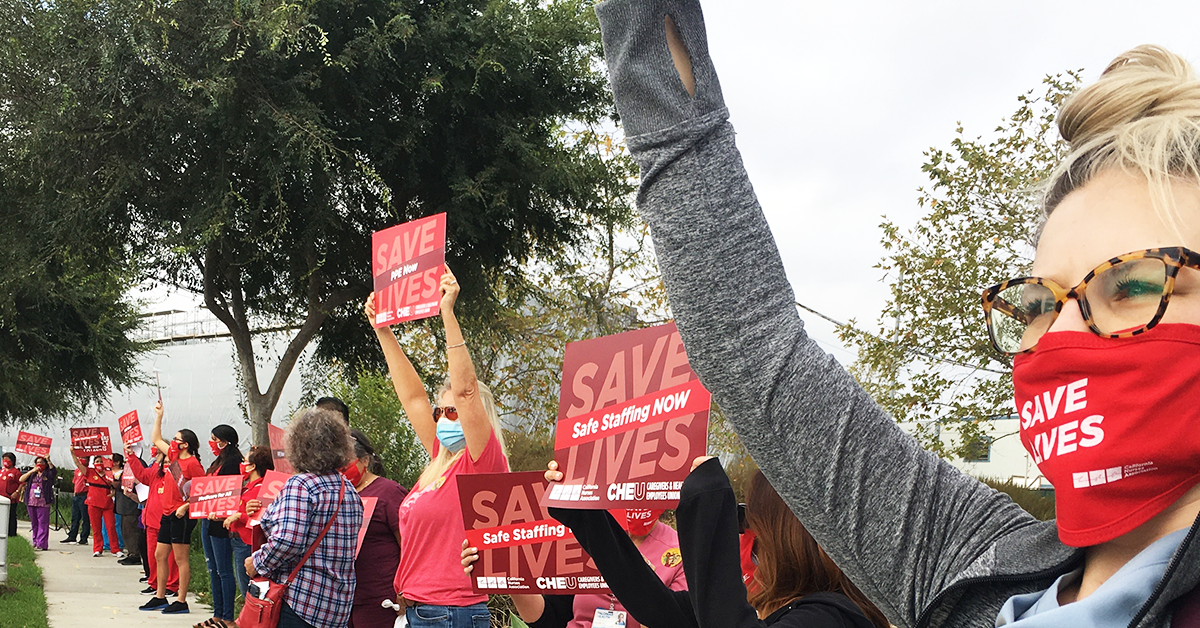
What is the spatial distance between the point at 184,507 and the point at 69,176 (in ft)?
12.5

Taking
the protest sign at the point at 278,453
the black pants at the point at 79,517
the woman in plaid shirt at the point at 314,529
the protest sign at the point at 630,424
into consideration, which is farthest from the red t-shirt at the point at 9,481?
the protest sign at the point at 630,424

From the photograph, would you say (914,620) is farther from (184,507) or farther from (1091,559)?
(184,507)

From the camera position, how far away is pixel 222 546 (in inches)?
404

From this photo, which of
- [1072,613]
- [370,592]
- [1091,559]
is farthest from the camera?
[370,592]

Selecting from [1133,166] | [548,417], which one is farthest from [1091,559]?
[548,417]

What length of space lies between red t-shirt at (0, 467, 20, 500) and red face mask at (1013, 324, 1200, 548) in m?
25.4

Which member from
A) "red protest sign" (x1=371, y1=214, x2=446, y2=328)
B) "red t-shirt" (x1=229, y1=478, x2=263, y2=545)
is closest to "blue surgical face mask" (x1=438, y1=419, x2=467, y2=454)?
"red protest sign" (x1=371, y1=214, x2=446, y2=328)

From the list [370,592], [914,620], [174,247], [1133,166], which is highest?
[174,247]

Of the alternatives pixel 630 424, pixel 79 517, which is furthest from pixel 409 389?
pixel 79 517

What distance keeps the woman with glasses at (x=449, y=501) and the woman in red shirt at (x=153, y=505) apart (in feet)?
26.6

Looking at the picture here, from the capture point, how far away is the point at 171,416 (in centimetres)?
2725

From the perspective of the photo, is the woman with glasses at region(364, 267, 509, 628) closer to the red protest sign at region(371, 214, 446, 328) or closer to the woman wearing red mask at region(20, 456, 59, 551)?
the red protest sign at region(371, 214, 446, 328)

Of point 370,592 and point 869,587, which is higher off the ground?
point 869,587

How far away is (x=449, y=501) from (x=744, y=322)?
4.03m
